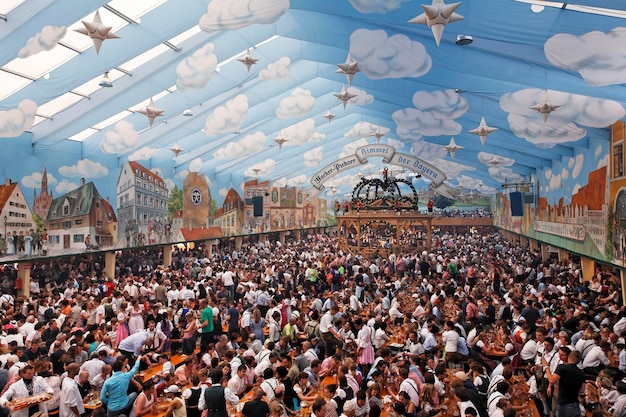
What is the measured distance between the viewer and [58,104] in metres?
12.5

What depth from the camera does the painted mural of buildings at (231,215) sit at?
2442 cm

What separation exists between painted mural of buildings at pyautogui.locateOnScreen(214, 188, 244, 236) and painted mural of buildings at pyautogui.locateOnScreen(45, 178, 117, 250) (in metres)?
7.81

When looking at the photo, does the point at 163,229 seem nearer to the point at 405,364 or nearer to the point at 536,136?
the point at 536,136

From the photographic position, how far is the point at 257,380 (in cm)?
609

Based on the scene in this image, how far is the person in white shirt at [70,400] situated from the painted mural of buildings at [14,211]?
8604 millimetres

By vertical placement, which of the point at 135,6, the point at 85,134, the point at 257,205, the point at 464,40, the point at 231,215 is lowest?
the point at 231,215

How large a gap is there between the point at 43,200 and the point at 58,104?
2.94 m

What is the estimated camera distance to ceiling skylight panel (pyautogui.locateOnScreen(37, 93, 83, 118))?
1230 centimetres

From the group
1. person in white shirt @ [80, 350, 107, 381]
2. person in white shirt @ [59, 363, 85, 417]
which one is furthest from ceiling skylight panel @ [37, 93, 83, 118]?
person in white shirt @ [59, 363, 85, 417]

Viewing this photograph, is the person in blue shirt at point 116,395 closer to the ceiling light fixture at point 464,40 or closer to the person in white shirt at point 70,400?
the person in white shirt at point 70,400

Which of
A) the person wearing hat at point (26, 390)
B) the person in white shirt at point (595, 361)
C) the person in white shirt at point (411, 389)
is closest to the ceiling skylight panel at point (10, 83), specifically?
the person wearing hat at point (26, 390)

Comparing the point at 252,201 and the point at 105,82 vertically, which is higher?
the point at 105,82

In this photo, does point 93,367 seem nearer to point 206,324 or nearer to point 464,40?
point 206,324

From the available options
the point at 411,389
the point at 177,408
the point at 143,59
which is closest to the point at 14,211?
the point at 143,59
